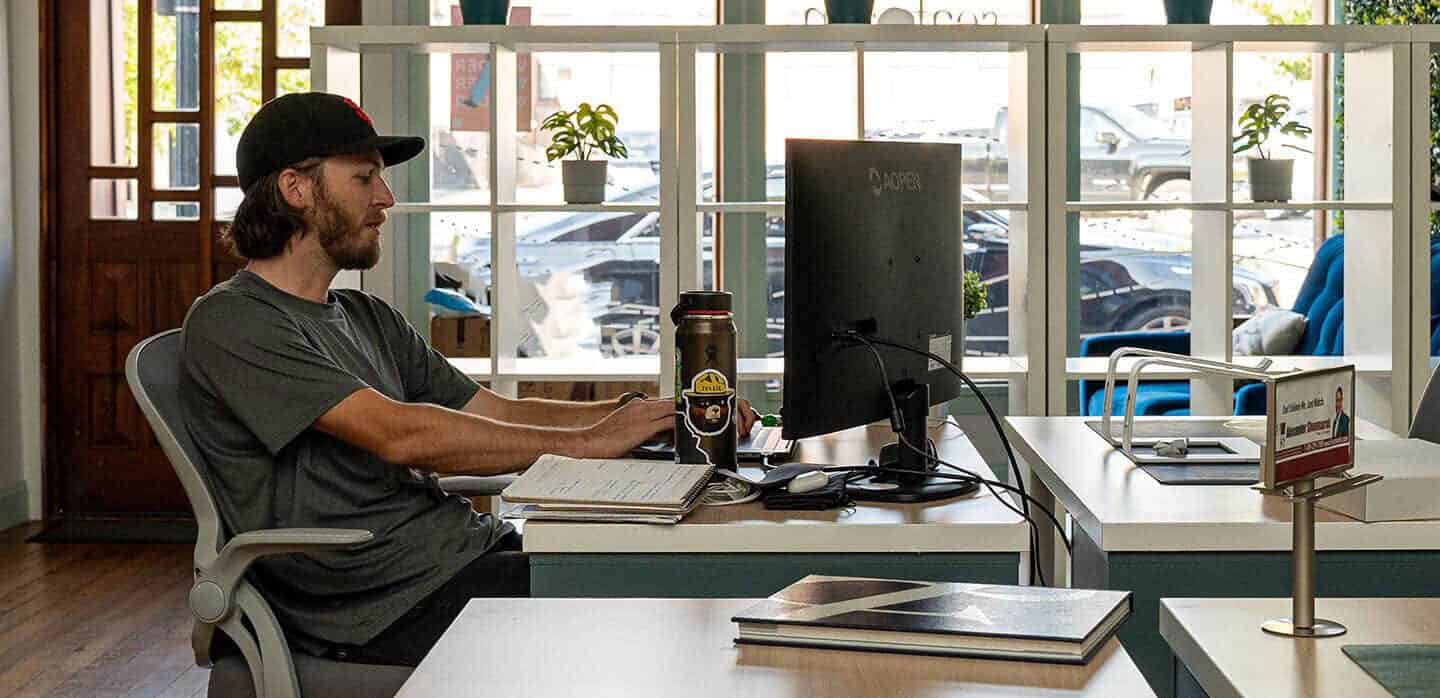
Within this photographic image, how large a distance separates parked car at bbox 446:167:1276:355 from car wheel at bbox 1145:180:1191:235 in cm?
9

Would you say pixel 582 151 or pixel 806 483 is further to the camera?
pixel 582 151

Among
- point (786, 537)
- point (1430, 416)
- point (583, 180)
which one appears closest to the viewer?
point (786, 537)

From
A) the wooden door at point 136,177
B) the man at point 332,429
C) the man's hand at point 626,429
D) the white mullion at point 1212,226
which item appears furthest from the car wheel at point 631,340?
the man's hand at point 626,429

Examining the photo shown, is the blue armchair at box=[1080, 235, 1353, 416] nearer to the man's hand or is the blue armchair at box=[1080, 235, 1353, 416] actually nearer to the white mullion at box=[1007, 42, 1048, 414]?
the white mullion at box=[1007, 42, 1048, 414]

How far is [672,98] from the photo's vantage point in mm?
4082

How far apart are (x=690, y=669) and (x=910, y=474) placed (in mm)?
962

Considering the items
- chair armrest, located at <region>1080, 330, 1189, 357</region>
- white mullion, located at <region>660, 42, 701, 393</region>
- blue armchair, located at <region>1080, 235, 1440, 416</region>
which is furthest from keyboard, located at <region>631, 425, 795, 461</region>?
chair armrest, located at <region>1080, 330, 1189, 357</region>

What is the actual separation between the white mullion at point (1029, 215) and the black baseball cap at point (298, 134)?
2.10 meters

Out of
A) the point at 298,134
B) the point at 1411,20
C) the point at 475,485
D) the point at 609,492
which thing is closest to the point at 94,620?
the point at 475,485

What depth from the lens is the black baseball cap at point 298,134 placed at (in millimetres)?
2398

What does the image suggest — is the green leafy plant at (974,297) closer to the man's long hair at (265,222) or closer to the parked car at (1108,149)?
the parked car at (1108,149)

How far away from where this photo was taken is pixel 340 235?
2.42 metres

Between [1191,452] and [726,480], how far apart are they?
29.9 inches

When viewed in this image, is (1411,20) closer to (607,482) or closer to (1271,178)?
(1271,178)
